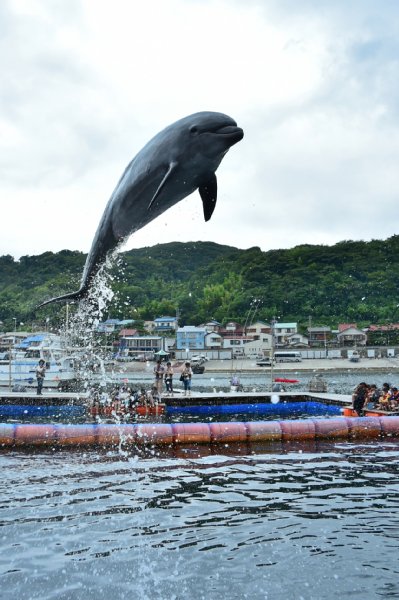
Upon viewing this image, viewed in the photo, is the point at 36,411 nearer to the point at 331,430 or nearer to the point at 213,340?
the point at 331,430

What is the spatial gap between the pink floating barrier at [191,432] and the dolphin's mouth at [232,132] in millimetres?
11538

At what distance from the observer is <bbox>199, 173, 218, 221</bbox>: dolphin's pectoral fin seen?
5.73 metres

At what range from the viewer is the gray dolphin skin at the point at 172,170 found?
530 cm

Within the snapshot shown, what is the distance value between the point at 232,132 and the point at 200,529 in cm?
559

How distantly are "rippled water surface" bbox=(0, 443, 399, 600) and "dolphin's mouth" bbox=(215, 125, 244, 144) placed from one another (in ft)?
15.0

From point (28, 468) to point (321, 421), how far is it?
8.33 meters

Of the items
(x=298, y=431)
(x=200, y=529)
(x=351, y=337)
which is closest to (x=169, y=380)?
(x=298, y=431)

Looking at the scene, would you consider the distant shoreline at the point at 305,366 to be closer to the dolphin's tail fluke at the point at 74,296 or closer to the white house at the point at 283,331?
the white house at the point at 283,331

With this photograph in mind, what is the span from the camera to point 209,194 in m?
5.90

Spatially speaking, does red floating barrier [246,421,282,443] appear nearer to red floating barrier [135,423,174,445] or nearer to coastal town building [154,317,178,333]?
red floating barrier [135,423,174,445]

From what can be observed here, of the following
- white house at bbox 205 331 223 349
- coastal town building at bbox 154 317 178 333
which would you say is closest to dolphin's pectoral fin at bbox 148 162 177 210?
white house at bbox 205 331 223 349

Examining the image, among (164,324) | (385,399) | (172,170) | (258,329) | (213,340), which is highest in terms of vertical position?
(164,324)

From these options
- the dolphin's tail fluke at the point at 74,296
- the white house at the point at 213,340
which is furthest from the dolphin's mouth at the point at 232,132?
the white house at the point at 213,340

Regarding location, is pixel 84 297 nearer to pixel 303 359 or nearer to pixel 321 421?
pixel 321 421
